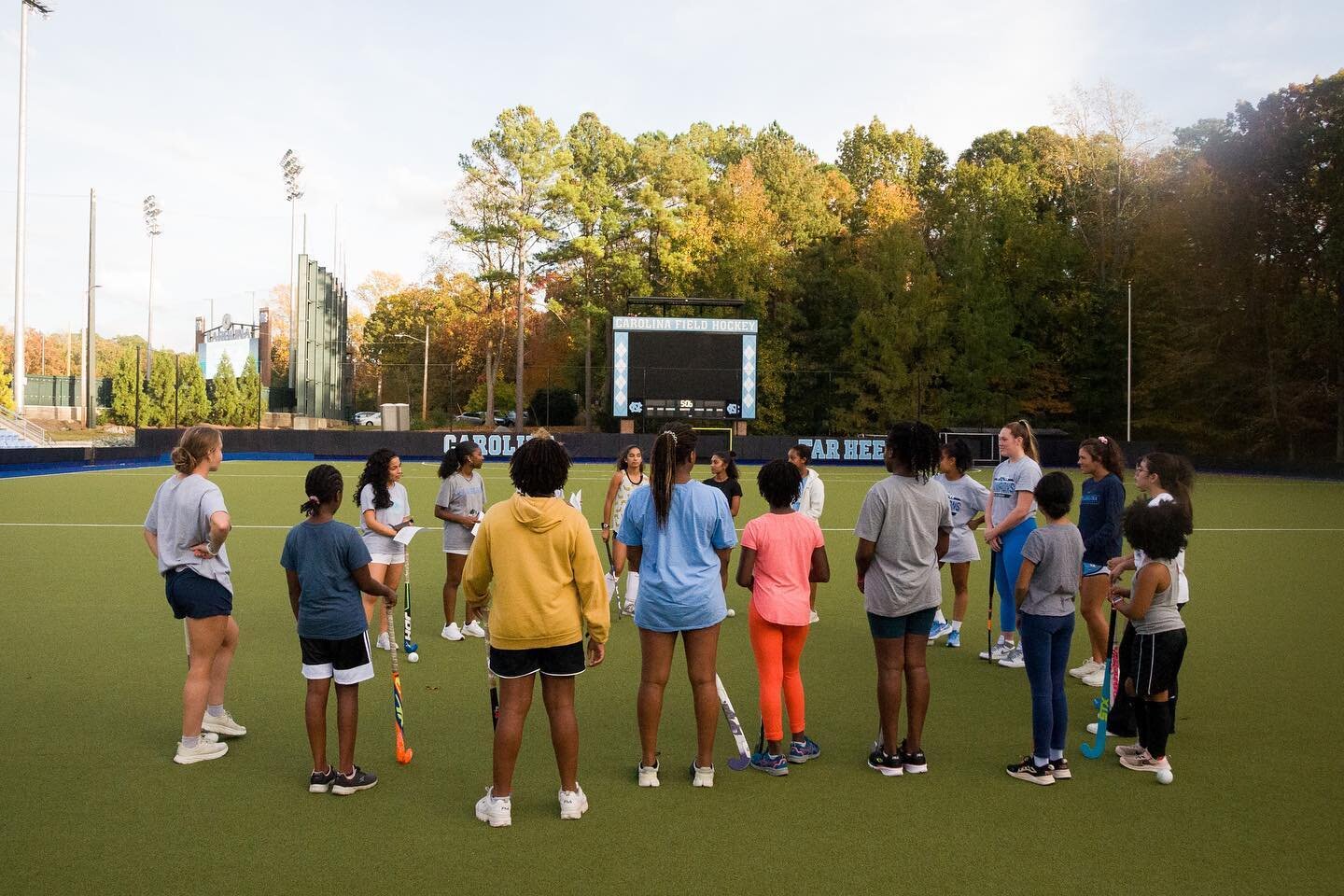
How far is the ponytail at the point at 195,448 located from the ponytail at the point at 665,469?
2272 mm

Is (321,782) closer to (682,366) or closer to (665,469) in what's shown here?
(665,469)

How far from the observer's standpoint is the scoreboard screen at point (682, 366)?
39.1m

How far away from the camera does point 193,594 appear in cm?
523

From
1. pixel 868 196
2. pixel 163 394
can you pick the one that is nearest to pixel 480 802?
pixel 163 394

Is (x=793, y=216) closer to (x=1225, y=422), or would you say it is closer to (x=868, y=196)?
(x=868, y=196)

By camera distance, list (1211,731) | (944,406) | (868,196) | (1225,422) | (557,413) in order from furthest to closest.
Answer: (557,413)
(868,196)
(944,406)
(1225,422)
(1211,731)

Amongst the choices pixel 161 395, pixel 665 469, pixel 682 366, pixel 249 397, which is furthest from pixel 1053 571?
pixel 249 397

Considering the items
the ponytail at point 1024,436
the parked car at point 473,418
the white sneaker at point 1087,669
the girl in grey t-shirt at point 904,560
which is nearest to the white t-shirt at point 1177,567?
the girl in grey t-shirt at point 904,560

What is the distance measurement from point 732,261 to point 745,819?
50.9 metres

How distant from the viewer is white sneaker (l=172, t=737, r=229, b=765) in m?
5.42

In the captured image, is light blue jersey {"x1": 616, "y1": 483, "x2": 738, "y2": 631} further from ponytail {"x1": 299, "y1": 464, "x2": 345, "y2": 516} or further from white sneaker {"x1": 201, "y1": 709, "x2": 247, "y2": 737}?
white sneaker {"x1": 201, "y1": 709, "x2": 247, "y2": 737}

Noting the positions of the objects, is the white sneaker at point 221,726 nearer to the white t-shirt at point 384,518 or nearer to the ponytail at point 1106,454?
the white t-shirt at point 384,518

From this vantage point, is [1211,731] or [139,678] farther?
[139,678]

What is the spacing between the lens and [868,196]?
59281 mm
